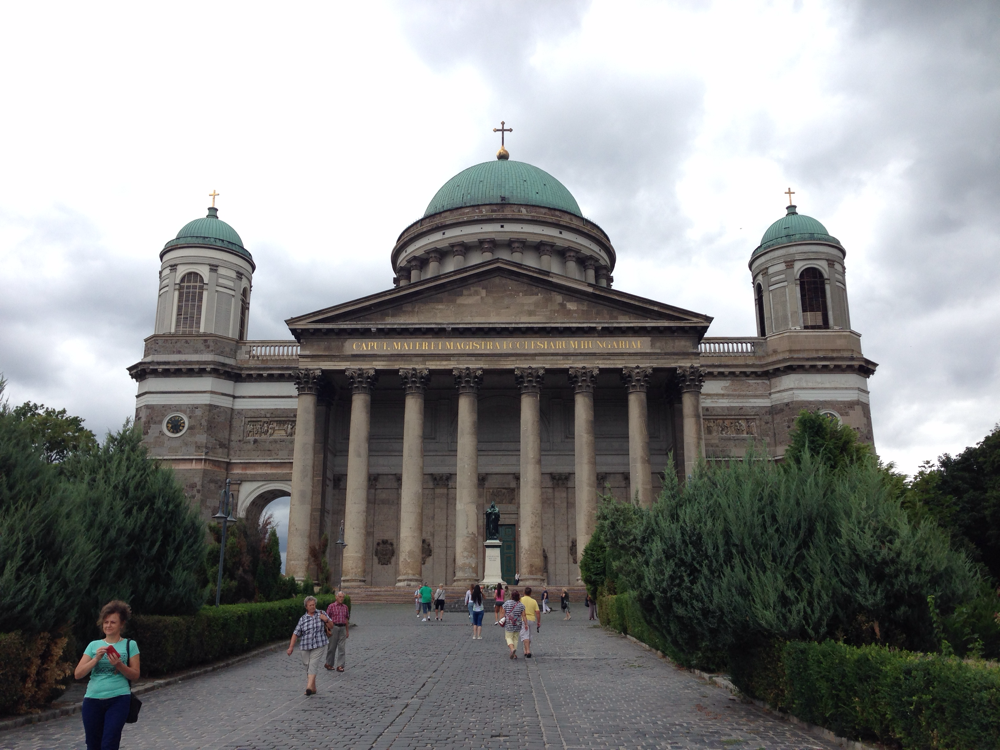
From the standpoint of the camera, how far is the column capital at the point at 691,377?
39.5 meters

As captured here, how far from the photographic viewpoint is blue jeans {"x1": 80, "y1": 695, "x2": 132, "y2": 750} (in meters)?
7.71

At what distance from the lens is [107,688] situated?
7852 millimetres

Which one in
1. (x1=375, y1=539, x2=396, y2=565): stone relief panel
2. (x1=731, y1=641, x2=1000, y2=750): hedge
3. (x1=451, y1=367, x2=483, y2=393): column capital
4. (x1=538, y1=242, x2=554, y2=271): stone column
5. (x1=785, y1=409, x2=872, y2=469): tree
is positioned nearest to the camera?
(x1=731, y1=641, x2=1000, y2=750): hedge

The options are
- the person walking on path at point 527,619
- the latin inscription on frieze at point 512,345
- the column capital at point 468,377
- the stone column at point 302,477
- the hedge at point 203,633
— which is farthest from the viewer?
the latin inscription on frieze at point 512,345

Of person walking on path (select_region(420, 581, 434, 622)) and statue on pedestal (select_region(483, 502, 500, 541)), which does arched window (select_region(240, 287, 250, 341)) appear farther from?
person walking on path (select_region(420, 581, 434, 622))

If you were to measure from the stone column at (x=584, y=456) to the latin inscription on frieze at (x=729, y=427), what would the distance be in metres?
9.30

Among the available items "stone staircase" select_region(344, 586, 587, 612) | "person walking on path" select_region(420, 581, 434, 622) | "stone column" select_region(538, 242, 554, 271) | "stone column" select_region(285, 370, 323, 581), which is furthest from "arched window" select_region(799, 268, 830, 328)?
"person walking on path" select_region(420, 581, 434, 622)

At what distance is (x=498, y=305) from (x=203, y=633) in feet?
84.0

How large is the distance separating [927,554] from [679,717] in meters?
3.95

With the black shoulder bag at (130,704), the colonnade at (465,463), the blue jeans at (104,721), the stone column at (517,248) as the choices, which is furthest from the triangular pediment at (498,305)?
the blue jeans at (104,721)

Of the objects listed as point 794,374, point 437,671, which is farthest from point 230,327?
point 437,671

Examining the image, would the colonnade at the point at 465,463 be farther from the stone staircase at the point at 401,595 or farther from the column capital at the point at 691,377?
the stone staircase at the point at 401,595

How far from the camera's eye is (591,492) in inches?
1511

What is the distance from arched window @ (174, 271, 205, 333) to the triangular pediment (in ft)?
32.6
